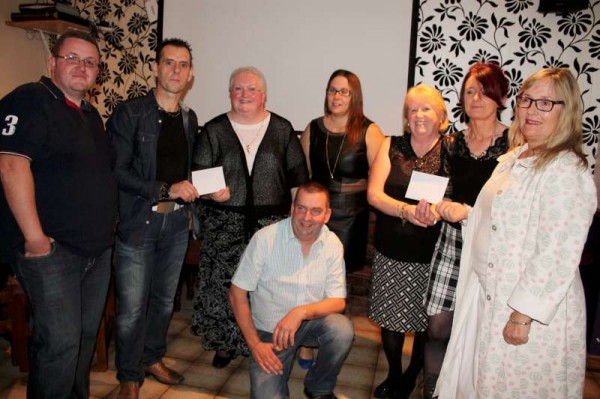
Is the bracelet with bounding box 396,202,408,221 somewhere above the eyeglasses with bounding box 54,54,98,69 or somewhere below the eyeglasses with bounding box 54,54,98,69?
below

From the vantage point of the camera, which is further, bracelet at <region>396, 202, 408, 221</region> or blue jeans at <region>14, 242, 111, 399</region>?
bracelet at <region>396, 202, 408, 221</region>

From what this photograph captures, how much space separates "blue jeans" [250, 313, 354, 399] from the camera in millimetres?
2156

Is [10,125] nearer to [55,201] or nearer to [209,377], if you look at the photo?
[55,201]

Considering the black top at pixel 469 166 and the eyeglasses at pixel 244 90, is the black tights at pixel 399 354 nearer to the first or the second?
the black top at pixel 469 166

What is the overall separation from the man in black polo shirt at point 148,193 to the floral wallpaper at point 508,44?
84.5 inches

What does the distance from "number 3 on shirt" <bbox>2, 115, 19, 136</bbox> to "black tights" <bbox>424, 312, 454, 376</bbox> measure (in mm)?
1898

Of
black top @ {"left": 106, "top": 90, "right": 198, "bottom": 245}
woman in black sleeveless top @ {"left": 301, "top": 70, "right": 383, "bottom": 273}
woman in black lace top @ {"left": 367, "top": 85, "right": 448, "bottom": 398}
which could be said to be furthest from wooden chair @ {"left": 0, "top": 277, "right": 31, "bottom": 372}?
woman in black lace top @ {"left": 367, "top": 85, "right": 448, "bottom": 398}

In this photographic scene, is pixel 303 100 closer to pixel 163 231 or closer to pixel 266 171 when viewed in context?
pixel 266 171

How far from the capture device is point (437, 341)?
2.21 meters

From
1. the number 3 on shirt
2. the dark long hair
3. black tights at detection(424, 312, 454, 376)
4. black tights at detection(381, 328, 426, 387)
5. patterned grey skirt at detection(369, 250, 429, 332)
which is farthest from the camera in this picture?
the dark long hair

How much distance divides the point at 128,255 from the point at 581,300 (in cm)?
193

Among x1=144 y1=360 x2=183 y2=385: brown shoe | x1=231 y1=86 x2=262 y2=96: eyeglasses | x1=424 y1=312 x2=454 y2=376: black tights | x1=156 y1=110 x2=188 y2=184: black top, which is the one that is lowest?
x1=144 y1=360 x2=183 y2=385: brown shoe

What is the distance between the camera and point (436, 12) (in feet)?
12.0

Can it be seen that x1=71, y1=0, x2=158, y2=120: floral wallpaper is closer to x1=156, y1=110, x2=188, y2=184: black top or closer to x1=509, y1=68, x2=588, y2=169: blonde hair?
x1=156, y1=110, x2=188, y2=184: black top
